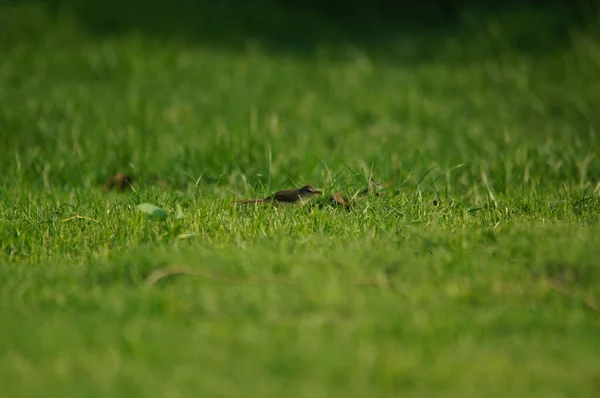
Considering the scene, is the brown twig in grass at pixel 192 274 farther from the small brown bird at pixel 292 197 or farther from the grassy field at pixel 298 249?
the small brown bird at pixel 292 197

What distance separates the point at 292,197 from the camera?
416cm

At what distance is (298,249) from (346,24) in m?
8.37

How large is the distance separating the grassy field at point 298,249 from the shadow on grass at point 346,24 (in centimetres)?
195

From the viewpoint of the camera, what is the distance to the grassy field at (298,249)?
2.44 meters

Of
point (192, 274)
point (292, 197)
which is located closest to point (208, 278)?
point (192, 274)

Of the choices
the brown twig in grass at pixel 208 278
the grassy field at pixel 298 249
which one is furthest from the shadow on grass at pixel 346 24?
the brown twig in grass at pixel 208 278

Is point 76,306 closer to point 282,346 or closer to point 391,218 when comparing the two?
point 282,346

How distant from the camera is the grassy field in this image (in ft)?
8.02

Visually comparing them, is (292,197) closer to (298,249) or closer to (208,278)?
(298,249)

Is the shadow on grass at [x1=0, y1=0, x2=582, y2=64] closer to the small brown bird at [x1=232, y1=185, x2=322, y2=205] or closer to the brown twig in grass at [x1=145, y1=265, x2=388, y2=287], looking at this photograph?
the small brown bird at [x1=232, y1=185, x2=322, y2=205]

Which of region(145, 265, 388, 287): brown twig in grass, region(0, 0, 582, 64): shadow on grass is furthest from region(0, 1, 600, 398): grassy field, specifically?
region(0, 0, 582, 64): shadow on grass

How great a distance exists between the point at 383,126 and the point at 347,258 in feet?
12.4

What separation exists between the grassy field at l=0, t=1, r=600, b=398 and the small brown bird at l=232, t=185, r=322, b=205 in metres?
0.13

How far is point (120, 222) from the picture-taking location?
3838 mm
